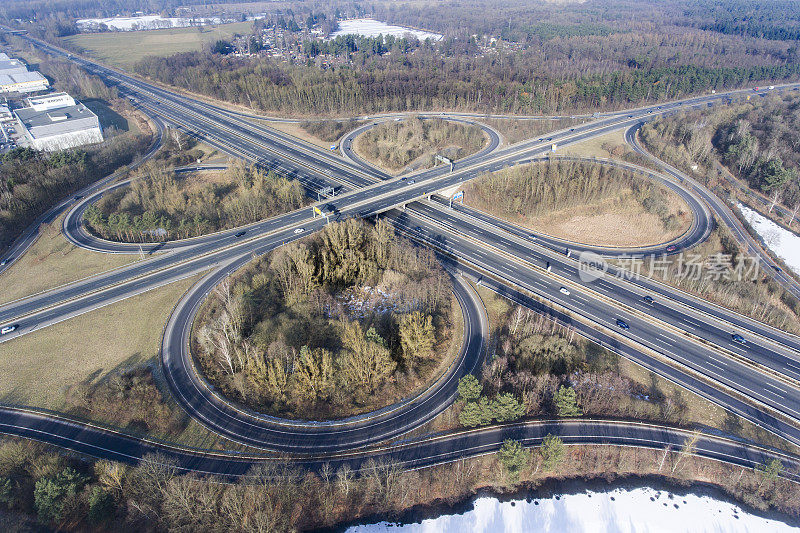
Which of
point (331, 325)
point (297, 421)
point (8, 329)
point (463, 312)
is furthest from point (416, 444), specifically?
point (8, 329)

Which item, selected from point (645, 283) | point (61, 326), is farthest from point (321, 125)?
point (645, 283)

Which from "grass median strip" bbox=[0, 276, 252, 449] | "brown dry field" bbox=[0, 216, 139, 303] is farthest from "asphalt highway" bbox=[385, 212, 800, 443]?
"brown dry field" bbox=[0, 216, 139, 303]

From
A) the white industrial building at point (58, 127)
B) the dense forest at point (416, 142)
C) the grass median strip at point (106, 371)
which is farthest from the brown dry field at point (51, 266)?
the dense forest at point (416, 142)

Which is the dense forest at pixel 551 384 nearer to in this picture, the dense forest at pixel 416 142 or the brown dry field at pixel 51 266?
the dense forest at pixel 416 142

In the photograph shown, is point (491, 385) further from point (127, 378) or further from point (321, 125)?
point (321, 125)

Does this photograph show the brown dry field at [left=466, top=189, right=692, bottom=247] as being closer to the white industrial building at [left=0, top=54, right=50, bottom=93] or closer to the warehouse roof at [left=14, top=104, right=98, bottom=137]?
the warehouse roof at [left=14, top=104, right=98, bottom=137]

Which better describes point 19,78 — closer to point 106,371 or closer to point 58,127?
point 58,127
